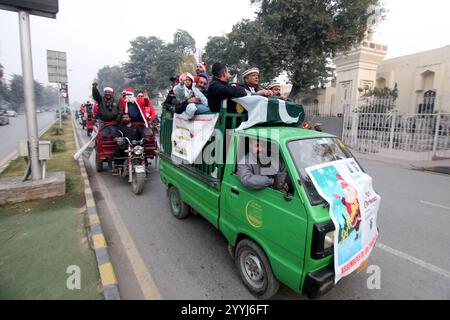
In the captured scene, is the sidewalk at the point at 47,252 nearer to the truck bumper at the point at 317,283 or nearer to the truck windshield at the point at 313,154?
the truck bumper at the point at 317,283

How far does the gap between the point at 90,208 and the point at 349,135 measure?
13774 millimetres

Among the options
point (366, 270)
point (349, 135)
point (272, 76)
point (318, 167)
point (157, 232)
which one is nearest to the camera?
point (318, 167)

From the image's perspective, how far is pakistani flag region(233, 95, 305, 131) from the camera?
9.46ft

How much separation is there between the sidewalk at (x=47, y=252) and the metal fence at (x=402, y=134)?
42.9 feet

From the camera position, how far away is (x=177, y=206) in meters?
4.39

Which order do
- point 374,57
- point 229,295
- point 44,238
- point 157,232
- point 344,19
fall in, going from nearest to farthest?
point 229,295, point 44,238, point 157,232, point 344,19, point 374,57

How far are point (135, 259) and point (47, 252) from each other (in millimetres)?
1121

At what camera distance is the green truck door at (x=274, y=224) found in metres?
2.11

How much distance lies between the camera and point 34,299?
244 centimetres

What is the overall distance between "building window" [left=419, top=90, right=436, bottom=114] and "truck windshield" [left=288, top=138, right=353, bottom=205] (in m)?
23.4

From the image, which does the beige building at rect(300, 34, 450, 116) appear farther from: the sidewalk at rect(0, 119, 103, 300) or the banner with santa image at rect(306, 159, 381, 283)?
the sidewalk at rect(0, 119, 103, 300)

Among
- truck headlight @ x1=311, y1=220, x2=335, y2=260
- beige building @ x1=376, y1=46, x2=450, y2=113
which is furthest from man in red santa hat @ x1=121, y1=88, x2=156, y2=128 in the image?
beige building @ x1=376, y1=46, x2=450, y2=113

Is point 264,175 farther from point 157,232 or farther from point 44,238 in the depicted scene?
point 44,238

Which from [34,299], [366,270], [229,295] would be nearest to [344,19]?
[366,270]
